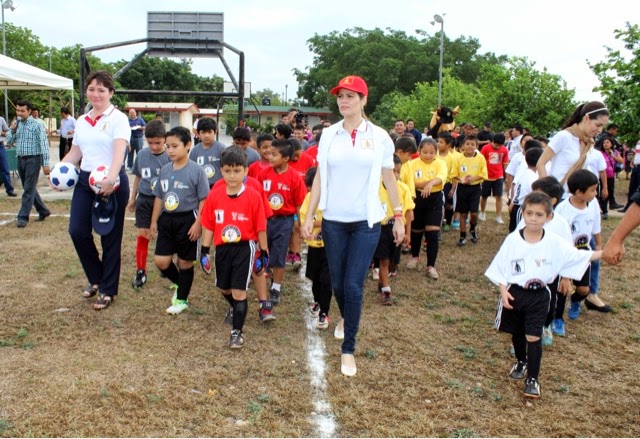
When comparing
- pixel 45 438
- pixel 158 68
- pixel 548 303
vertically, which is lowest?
pixel 45 438

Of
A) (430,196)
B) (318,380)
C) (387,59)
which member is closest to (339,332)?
(318,380)

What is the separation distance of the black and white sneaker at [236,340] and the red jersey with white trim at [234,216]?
71 centimetres

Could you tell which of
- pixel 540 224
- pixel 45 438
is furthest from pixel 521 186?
pixel 45 438

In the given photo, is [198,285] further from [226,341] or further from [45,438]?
[45,438]

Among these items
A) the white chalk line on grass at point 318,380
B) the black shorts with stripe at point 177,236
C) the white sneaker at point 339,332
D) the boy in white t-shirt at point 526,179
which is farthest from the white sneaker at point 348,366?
the boy in white t-shirt at point 526,179

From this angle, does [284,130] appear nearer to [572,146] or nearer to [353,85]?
[572,146]

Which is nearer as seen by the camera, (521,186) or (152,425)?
(152,425)

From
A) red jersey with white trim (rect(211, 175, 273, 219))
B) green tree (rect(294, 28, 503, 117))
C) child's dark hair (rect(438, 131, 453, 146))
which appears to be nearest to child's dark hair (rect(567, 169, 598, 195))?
red jersey with white trim (rect(211, 175, 273, 219))

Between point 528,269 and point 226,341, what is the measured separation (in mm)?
2405

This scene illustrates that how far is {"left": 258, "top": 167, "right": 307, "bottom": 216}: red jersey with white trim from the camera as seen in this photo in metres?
6.10

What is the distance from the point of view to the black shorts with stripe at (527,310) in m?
4.10

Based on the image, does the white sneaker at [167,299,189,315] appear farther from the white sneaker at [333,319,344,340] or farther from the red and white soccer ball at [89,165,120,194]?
the white sneaker at [333,319,344,340]

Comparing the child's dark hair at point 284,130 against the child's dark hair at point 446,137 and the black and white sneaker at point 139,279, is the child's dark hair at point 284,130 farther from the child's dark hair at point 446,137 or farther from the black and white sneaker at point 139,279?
the black and white sneaker at point 139,279

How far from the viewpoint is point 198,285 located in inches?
261
